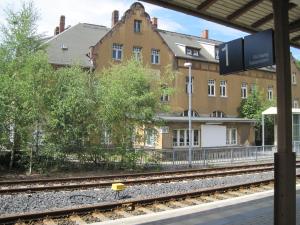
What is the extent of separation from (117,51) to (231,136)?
13629mm

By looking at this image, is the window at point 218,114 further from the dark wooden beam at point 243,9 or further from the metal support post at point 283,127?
the metal support post at point 283,127

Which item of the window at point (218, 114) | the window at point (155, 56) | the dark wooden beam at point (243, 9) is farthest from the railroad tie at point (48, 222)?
the window at point (218, 114)

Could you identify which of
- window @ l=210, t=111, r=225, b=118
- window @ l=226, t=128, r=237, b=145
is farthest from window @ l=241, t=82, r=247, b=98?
window @ l=226, t=128, r=237, b=145

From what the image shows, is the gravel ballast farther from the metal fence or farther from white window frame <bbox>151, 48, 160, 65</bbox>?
white window frame <bbox>151, 48, 160, 65</bbox>

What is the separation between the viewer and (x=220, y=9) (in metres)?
6.52

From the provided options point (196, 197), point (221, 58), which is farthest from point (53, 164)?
point (221, 58)

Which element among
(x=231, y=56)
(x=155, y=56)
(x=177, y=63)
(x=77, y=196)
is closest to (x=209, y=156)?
(x=77, y=196)

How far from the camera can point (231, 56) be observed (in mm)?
6930

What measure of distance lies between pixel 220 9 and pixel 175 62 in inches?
1331

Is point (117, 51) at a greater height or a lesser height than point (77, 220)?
greater

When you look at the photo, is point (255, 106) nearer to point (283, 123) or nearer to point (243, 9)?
point (243, 9)

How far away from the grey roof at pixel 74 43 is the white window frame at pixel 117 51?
256 cm

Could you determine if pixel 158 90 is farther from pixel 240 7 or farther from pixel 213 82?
pixel 213 82

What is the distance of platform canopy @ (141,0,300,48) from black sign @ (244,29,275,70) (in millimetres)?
509
